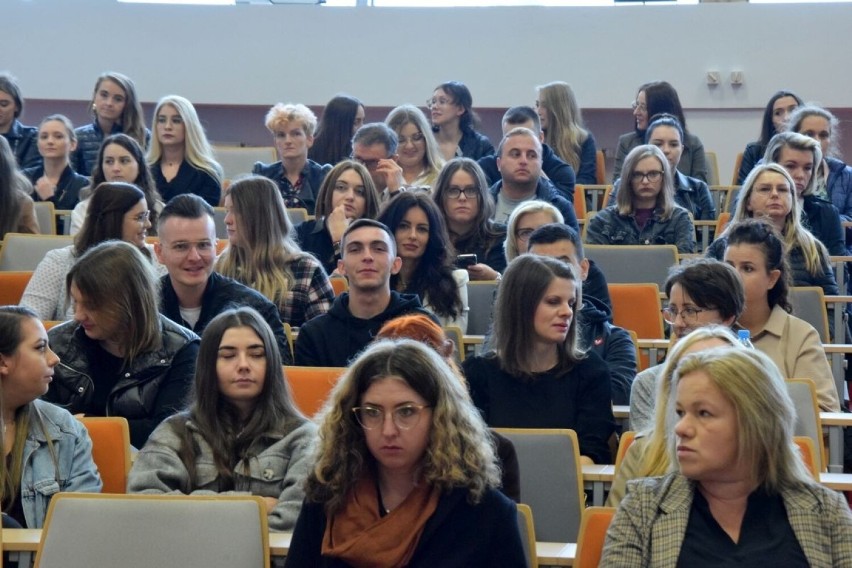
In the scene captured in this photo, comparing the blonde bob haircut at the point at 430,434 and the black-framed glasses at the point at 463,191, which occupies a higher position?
the black-framed glasses at the point at 463,191

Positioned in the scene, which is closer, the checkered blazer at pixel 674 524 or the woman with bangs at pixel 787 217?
the checkered blazer at pixel 674 524

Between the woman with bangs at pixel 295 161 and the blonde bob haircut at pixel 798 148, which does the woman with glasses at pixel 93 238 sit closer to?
the woman with bangs at pixel 295 161

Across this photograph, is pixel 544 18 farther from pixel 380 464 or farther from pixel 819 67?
pixel 380 464

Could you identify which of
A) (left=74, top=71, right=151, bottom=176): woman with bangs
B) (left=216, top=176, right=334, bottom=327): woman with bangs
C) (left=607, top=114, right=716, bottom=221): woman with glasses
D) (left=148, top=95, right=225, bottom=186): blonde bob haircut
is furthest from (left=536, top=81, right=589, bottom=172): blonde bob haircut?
(left=216, top=176, right=334, bottom=327): woman with bangs

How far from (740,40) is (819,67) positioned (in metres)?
0.51

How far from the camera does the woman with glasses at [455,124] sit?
7117mm

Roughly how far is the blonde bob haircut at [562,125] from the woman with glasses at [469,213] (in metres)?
2.24

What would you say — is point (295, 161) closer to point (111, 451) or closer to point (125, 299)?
point (125, 299)

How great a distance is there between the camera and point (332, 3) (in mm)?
8688

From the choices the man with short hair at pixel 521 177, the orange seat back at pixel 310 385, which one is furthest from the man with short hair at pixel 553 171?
the orange seat back at pixel 310 385

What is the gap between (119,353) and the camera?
11.7ft

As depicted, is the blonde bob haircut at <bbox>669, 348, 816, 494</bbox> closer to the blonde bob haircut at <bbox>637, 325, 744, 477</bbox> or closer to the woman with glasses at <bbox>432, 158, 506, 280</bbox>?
the blonde bob haircut at <bbox>637, 325, 744, 477</bbox>

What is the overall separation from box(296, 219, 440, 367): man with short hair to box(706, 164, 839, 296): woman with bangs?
1.41 metres

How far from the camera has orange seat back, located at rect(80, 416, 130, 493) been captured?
3.13 metres
